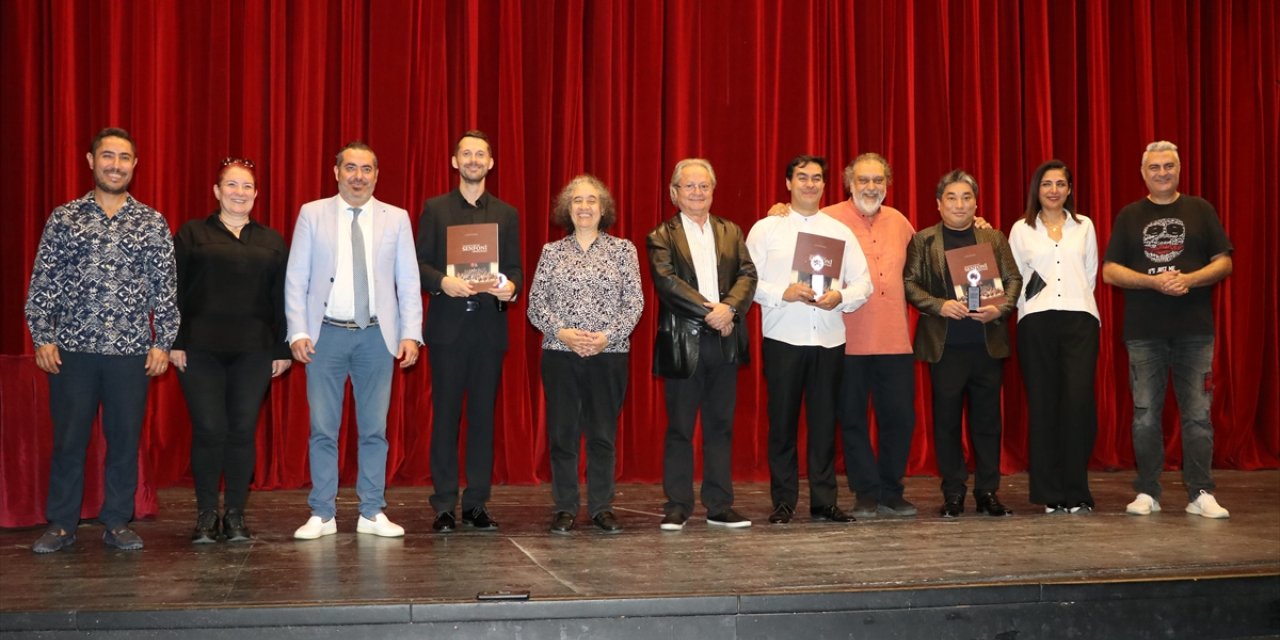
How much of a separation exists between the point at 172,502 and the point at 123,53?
250 cm

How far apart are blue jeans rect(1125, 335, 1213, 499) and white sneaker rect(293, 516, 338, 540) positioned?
3.63m

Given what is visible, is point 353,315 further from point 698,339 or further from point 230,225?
point 698,339

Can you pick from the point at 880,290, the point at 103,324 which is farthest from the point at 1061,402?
the point at 103,324

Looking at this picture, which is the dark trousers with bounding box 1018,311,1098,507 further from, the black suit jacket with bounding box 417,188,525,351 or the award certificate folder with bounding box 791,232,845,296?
the black suit jacket with bounding box 417,188,525,351

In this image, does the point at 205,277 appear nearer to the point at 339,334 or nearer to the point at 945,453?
Result: the point at 339,334

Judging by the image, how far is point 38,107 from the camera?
593 centimetres

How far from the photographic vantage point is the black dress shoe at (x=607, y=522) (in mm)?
4457

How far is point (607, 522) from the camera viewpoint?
4.47m

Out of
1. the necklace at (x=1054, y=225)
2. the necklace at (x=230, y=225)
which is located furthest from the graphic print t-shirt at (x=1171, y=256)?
the necklace at (x=230, y=225)

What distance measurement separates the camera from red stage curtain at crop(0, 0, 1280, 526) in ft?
19.5

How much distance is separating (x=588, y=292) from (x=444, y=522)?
1.14 m

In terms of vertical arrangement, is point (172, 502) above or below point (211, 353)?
below

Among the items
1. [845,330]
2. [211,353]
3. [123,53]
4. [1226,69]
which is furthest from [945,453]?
[123,53]

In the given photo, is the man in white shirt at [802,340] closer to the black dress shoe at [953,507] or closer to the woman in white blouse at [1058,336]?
the black dress shoe at [953,507]
